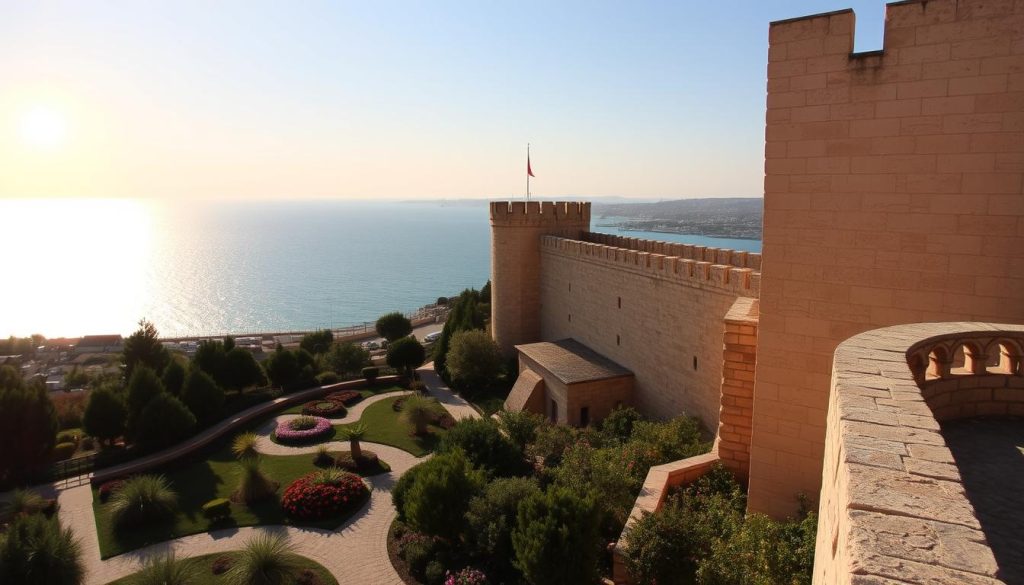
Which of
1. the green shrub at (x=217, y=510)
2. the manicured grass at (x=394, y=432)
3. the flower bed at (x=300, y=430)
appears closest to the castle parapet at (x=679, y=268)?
the manicured grass at (x=394, y=432)

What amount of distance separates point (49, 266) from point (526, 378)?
121 m

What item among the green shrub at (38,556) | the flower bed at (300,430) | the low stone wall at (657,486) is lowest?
the flower bed at (300,430)

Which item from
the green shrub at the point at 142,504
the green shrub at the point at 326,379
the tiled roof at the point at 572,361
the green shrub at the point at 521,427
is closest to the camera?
the green shrub at the point at 142,504

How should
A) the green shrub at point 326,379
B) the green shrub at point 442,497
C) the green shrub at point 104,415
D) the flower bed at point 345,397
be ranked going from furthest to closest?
the green shrub at point 326,379 → the flower bed at point 345,397 → the green shrub at point 104,415 → the green shrub at point 442,497

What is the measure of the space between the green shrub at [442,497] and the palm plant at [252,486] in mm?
5134

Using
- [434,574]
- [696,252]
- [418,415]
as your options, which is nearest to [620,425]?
[696,252]

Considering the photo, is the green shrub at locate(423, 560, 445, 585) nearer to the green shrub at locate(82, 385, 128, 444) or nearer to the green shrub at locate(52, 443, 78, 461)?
the green shrub at locate(82, 385, 128, 444)

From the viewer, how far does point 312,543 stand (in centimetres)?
1331

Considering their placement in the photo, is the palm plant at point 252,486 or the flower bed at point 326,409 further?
the flower bed at point 326,409

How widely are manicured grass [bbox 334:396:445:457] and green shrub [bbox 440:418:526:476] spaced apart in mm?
4038

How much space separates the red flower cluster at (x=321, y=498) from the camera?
564 inches

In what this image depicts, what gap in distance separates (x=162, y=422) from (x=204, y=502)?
415cm

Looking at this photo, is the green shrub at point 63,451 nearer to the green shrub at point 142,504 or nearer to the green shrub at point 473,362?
the green shrub at point 142,504

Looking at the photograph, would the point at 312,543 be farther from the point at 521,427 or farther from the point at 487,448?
the point at 521,427
